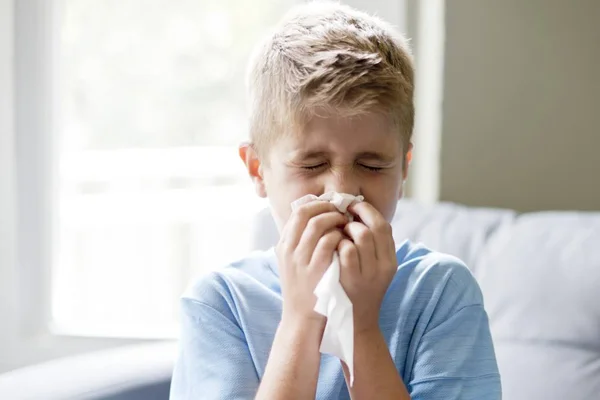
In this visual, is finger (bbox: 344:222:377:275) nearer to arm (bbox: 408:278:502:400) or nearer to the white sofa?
arm (bbox: 408:278:502:400)

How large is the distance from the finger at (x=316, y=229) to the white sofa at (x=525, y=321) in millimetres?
456

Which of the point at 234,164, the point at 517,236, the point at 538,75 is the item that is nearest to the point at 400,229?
the point at 517,236

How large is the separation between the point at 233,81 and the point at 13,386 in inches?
54.6

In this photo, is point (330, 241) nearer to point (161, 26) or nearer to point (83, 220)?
point (161, 26)

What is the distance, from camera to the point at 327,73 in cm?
101

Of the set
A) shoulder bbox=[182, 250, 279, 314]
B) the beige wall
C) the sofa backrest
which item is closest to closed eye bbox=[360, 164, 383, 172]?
shoulder bbox=[182, 250, 279, 314]

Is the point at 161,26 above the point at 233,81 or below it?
above

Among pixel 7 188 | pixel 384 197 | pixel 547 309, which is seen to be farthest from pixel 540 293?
pixel 7 188

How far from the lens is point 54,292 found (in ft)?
6.62

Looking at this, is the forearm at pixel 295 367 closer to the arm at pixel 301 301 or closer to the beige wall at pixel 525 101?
the arm at pixel 301 301

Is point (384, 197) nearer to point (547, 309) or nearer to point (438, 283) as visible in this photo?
point (438, 283)

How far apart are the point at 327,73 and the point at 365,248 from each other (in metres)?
0.22

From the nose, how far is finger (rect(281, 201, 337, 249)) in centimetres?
3

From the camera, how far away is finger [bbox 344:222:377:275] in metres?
0.96
